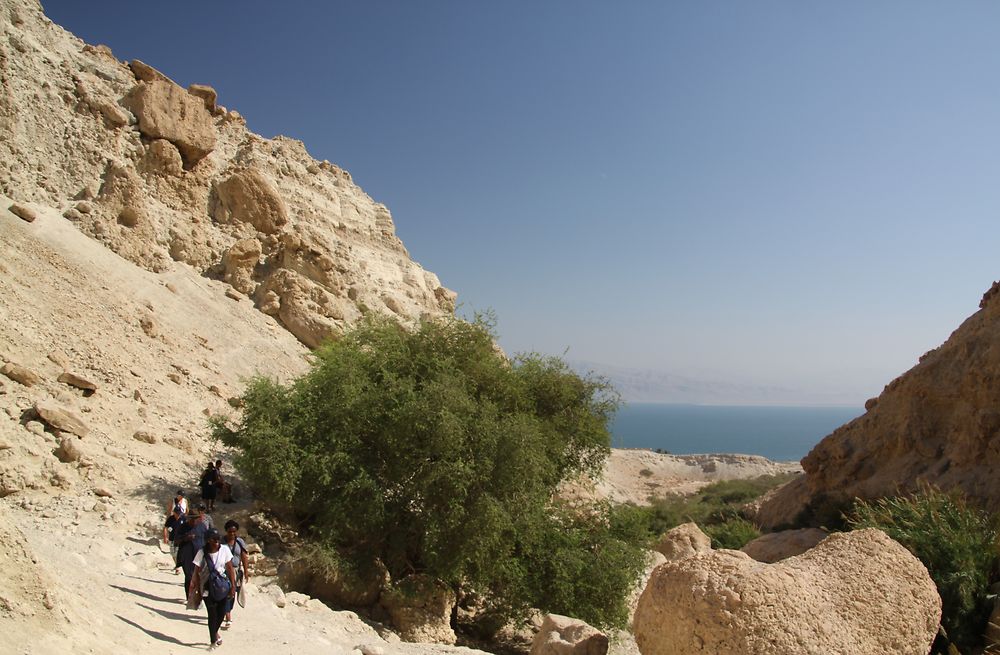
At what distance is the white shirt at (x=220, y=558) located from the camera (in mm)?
7473

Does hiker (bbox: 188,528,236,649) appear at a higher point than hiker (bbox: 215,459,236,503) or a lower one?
higher

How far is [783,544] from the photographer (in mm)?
14031

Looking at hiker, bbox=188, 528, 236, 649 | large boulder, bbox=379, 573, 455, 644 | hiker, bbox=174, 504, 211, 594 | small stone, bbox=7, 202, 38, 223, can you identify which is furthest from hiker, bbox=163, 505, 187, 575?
small stone, bbox=7, 202, 38, 223

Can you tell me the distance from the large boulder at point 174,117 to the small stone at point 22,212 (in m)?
7.17

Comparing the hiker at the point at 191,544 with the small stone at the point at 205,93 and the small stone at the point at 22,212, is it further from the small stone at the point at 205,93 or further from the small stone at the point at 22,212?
the small stone at the point at 205,93

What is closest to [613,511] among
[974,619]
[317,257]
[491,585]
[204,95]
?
[491,585]

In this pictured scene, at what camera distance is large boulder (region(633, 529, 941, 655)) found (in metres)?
5.53

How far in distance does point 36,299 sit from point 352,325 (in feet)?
38.7

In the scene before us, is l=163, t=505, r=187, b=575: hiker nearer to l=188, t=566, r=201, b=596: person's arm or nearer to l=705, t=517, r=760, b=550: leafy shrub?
l=188, t=566, r=201, b=596: person's arm

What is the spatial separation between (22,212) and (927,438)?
27.1 metres

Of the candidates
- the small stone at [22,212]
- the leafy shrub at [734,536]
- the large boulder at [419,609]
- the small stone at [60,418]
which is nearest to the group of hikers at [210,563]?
the large boulder at [419,609]

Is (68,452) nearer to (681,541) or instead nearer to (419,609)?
(419,609)

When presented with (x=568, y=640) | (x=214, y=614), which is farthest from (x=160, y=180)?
(x=568, y=640)

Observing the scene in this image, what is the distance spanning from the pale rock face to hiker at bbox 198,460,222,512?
11.2m
